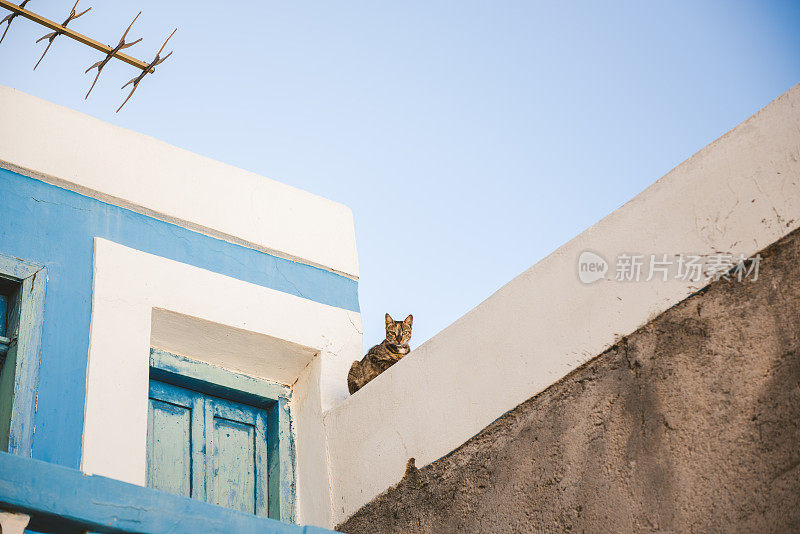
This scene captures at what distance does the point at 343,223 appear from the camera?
5.67 m

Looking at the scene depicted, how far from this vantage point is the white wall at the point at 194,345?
161 inches

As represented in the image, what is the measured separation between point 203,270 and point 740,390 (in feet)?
9.74

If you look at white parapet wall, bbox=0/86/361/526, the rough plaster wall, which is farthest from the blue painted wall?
the rough plaster wall

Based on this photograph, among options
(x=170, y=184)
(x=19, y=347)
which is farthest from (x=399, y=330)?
(x=19, y=347)

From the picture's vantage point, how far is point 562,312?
3.69 m

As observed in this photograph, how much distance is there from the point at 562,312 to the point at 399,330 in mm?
2240

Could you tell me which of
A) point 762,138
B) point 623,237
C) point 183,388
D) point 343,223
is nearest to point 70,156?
point 183,388

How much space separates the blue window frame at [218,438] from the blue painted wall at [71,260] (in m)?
0.53

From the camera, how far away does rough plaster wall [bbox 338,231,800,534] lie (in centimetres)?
287

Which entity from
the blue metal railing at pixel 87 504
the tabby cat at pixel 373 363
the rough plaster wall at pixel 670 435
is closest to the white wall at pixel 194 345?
the tabby cat at pixel 373 363

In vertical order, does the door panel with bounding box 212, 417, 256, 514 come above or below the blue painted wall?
below

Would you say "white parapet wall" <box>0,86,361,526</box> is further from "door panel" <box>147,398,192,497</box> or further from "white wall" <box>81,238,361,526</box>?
"door panel" <box>147,398,192,497</box>

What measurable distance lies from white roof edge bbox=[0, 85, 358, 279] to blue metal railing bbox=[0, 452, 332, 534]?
228 centimetres

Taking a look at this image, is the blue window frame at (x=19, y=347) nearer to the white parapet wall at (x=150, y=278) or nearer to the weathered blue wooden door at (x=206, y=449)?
the white parapet wall at (x=150, y=278)
